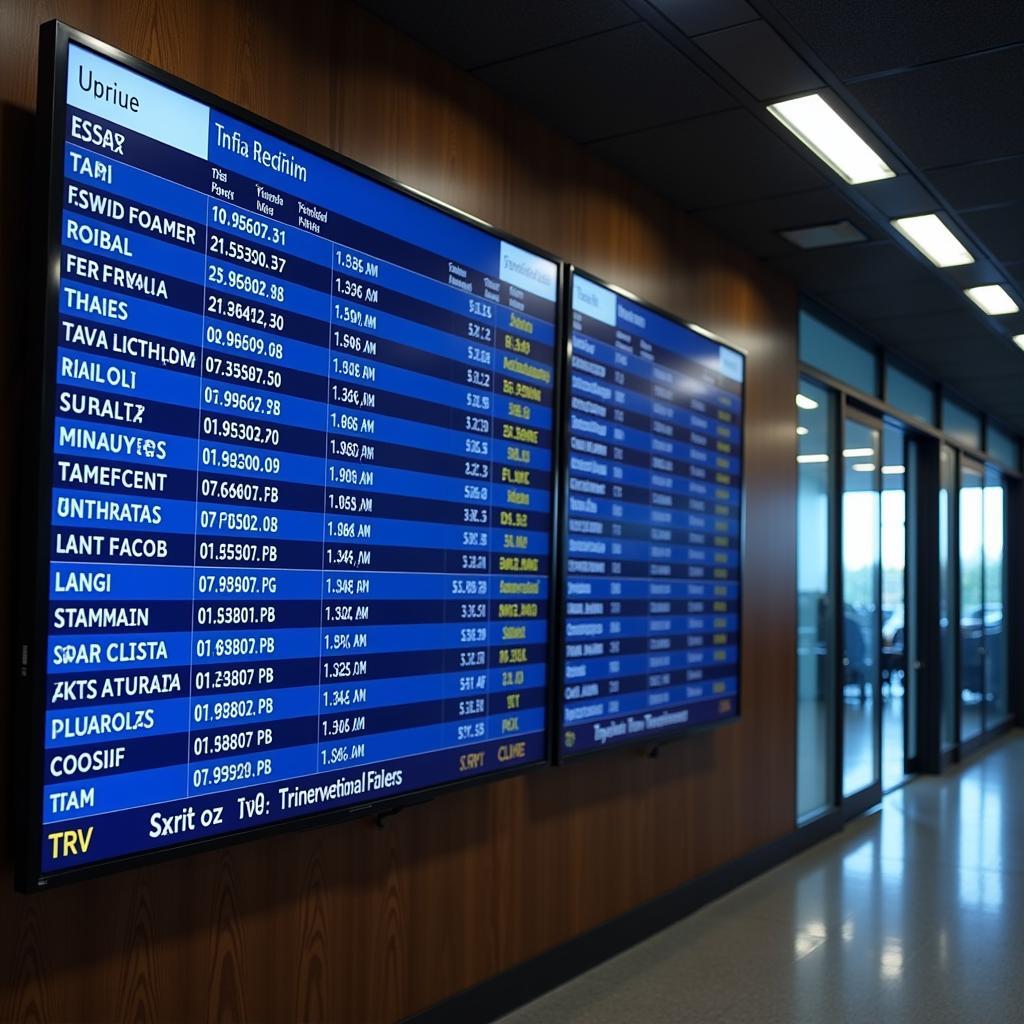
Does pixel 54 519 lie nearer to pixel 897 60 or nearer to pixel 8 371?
pixel 8 371

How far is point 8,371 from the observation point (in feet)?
6.98

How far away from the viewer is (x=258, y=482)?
2.55m

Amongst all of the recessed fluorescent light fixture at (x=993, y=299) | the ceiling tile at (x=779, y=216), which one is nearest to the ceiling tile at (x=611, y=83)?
the ceiling tile at (x=779, y=216)

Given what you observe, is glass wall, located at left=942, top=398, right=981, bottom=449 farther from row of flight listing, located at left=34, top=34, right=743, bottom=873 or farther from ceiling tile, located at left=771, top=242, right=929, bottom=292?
row of flight listing, located at left=34, top=34, right=743, bottom=873

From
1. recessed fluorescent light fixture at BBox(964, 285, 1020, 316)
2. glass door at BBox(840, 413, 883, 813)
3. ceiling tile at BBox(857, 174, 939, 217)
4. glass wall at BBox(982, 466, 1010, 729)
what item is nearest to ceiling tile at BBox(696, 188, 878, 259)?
ceiling tile at BBox(857, 174, 939, 217)

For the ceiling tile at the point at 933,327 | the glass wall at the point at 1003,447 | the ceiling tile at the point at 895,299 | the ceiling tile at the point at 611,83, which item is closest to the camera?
the ceiling tile at the point at 611,83

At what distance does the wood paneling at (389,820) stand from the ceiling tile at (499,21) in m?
0.08

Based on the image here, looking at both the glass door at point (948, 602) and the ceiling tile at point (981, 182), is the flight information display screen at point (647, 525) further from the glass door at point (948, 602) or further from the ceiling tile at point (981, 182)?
the glass door at point (948, 602)

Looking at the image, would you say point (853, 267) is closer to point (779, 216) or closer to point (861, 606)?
point (779, 216)

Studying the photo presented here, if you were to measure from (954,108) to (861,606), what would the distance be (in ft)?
12.4

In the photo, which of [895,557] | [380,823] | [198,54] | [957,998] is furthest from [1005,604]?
[198,54]

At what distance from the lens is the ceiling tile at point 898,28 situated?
2.98 m

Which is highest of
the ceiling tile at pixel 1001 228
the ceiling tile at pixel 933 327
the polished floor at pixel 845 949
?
the ceiling tile at pixel 933 327

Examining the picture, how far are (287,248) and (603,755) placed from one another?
88.3 inches
